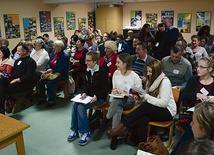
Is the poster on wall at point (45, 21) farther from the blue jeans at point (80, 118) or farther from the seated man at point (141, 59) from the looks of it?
the blue jeans at point (80, 118)

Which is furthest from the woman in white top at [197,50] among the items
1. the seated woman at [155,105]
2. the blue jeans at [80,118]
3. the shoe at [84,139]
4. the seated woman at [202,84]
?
the shoe at [84,139]

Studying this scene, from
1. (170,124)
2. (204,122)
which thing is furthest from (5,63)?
(204,122)

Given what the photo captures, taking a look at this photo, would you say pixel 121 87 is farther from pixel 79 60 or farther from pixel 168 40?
pixel 79 60

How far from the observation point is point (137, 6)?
10414 millimetres

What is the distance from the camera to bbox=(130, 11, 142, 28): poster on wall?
411 inches

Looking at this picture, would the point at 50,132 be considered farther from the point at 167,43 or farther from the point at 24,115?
the point at 167,43

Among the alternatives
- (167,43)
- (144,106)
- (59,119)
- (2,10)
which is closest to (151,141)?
(144,106)

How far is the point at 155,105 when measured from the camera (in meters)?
2.80

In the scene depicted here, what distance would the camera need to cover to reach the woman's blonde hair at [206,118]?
4.94ft

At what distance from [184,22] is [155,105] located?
7549mm

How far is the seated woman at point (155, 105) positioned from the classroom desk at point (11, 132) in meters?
1.15

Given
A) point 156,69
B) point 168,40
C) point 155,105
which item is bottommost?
point 155,105

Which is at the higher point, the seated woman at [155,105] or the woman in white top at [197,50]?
the woman in white top at [197,50]

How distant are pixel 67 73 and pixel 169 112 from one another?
8.60 ft
